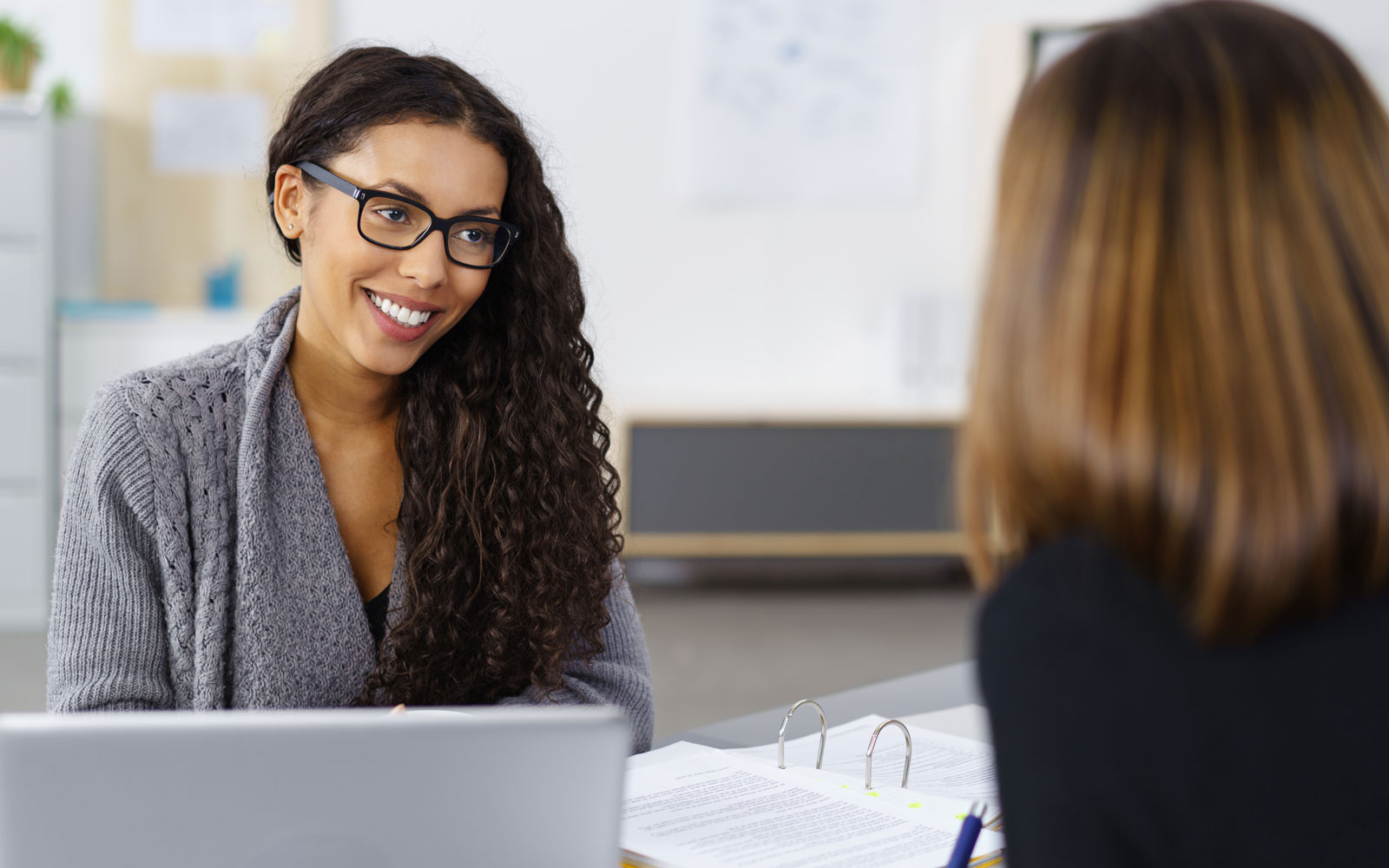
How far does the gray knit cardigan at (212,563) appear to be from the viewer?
1.27 metres

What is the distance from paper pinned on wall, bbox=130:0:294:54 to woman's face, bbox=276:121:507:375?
333 cm

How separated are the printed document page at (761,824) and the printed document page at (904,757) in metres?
0.07

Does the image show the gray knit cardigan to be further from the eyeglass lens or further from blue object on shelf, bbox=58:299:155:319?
blue object on shelf, bbox=58:299:155:319

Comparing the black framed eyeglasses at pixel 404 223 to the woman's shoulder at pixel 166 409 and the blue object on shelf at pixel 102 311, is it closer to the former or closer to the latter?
the woman's shoulder at pixel 166 409

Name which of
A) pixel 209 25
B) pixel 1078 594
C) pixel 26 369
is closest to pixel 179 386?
pixel 1078 594

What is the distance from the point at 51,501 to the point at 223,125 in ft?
4.63

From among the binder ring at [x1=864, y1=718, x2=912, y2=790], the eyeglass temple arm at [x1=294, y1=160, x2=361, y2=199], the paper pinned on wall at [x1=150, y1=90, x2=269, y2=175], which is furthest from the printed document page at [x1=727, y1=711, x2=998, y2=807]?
the paper pinned on wall at [x1=150, y1=90, x2=269, y2=175]

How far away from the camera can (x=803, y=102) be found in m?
4.95

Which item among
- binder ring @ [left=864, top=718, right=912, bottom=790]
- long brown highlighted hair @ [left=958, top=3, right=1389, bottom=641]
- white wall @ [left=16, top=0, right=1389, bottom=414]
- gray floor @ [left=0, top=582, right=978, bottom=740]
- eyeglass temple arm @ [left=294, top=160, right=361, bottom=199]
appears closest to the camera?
long brown highlighted hair @ [left=958, top=3, right=1389, bottom=641]

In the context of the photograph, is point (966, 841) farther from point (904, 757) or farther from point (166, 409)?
point (166, 409)

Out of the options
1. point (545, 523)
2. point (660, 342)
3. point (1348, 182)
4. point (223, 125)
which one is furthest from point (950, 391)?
point (1348, 182)

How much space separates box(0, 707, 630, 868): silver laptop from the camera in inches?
27.8

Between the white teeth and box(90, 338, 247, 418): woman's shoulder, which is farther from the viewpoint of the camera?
the white teeth

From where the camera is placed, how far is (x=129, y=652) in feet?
4.18
